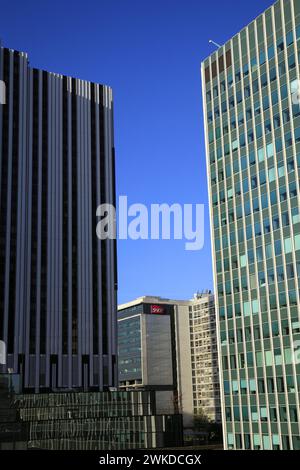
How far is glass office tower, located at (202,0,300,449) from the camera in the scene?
229 feet

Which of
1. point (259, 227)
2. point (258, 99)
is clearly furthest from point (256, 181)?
point (258, 99)

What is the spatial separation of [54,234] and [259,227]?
296 feet

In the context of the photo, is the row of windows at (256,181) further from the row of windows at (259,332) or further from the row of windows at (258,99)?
the row of windows at (259,332)

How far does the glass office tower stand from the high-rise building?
257 feet

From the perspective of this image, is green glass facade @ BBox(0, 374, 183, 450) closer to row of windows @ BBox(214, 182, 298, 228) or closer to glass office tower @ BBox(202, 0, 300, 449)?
glass office tower @ BBox(202, 0, 300, 449)

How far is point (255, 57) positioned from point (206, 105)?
11782 millimetres

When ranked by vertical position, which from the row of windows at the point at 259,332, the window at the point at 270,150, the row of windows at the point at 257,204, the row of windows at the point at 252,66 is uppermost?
the row of windows at the point at 252,66

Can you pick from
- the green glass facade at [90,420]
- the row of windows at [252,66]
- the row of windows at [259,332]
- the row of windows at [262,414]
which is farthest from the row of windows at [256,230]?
the green glass facade at [90,420]

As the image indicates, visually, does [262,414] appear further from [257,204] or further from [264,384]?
[257,204]

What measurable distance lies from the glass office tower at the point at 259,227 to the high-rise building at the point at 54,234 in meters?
78.4

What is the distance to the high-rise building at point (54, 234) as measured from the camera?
486 ft
